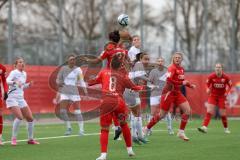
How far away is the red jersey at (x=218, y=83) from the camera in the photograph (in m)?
22.8

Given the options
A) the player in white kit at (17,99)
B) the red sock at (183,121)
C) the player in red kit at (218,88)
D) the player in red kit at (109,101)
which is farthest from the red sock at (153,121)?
the player in red kit at (109,101)

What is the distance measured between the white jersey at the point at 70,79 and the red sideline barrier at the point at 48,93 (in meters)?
9.01

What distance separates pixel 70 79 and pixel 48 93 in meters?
11.6

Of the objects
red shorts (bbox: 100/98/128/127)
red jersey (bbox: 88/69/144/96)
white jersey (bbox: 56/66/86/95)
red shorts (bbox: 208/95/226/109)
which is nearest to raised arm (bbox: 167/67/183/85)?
white jersey (bbox: 56/66/86/95)

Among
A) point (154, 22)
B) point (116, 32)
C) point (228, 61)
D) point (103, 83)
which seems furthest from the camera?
point (154, 22)

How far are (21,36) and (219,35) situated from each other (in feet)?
51.8

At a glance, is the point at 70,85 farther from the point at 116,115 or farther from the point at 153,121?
the point at 116,115

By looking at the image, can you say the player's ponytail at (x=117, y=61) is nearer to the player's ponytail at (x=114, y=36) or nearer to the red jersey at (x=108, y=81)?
the red jersey at (x=108, y=81)

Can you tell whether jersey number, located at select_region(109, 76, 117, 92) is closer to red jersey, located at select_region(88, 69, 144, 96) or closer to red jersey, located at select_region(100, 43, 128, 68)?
red jersey, located at select_region(88, 69, 144, 96)

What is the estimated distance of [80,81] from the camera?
872 inches

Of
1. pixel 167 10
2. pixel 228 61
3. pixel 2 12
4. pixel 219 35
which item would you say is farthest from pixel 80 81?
pixel 167 10

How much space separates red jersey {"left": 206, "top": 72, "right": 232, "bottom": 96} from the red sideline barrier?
11.4 meters

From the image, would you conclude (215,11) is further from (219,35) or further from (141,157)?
(141,157)

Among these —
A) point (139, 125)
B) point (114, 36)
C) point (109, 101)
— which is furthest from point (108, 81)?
point (139, 125)
